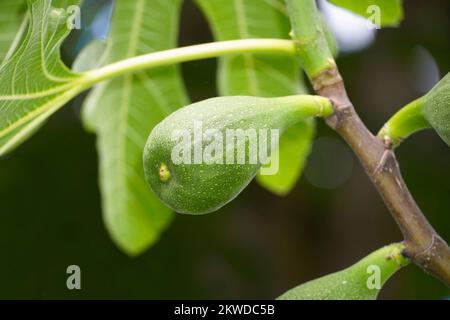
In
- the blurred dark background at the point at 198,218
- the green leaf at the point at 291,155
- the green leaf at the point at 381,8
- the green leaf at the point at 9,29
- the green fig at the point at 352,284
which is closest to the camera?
the green fig at the point at 352,284

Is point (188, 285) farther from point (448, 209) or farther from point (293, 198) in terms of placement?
point (448, 209)

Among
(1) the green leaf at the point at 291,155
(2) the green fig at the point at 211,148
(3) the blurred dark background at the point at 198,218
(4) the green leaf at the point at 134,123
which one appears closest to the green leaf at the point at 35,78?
(2) the green fig at the point at 211,148

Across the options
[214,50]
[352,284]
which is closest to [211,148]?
[214,50]

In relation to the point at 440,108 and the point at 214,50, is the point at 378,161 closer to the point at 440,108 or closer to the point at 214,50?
the point at 440,108

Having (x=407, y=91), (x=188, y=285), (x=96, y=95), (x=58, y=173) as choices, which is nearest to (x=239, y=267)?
(x=188, y=285)

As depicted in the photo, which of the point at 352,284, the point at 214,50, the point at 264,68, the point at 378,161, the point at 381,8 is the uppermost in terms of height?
the point at 264,68

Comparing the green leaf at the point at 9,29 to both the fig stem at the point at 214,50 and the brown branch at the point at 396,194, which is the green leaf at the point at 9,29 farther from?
the brown branch at the point at 396,194
